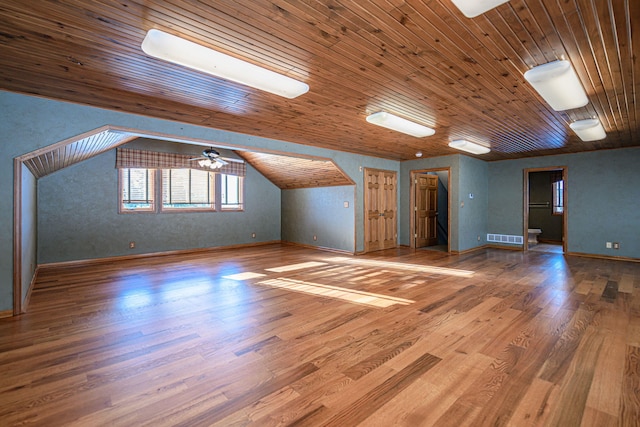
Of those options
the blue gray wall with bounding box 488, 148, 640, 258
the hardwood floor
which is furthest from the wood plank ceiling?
the blue gray wall with bounding box 488, 148, 640, 258

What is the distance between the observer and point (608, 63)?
252cm

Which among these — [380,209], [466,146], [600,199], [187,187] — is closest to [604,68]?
[466,146]

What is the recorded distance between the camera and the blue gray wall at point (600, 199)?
6051 mm

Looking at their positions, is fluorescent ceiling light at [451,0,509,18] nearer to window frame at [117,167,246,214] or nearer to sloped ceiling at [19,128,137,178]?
sloped ceiling at [19,128,137,178]

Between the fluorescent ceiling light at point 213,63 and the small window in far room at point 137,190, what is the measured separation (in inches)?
202

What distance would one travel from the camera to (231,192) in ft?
26.6

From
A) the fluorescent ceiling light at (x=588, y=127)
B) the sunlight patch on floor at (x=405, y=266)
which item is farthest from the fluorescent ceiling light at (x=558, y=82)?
the sunlight patch on floor at (x=405, y=266)

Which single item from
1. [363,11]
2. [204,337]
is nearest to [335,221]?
[204,337]

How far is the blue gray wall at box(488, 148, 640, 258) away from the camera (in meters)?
6.05

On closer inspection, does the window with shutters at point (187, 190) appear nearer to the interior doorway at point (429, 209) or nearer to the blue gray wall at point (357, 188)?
the blue gray wall at point (357, 188)

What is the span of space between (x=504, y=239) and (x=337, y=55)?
7336 mm

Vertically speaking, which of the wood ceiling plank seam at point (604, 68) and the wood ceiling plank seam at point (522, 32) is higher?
the wood ceiling plank seam at point (604, 68)

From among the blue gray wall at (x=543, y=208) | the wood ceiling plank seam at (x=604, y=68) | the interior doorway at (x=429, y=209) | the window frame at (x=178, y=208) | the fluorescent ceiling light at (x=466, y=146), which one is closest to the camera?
the wood ceiling plank seam at (x=604, y=68)

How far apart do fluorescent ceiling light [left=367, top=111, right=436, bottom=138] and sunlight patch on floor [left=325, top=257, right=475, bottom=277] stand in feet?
7.51
